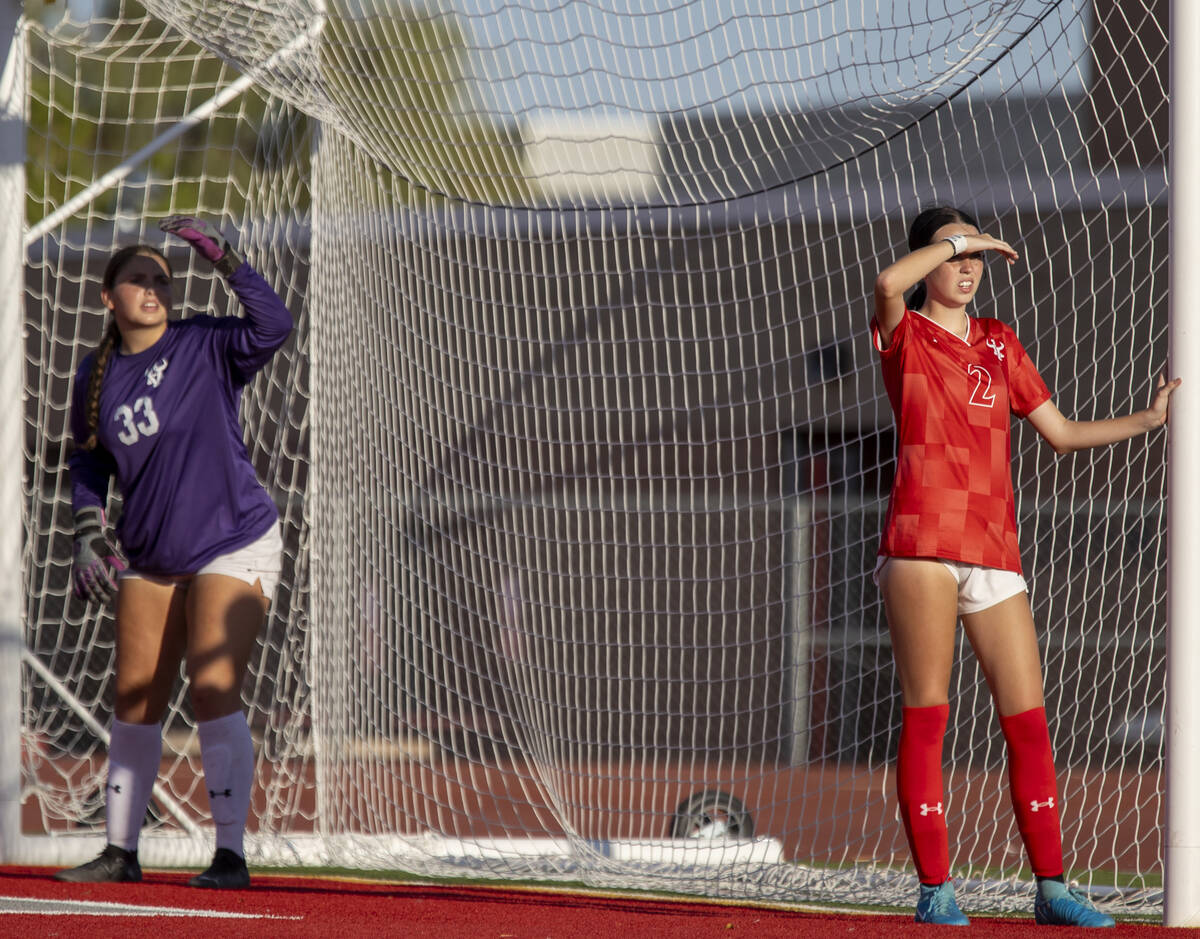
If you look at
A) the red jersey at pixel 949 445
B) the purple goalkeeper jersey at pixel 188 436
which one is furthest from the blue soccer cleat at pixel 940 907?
the purple goalkeeper jersey at pixel 188 436

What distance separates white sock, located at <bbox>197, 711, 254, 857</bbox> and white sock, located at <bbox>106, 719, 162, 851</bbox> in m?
0.17

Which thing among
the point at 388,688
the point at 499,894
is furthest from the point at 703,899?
the point at 388,688

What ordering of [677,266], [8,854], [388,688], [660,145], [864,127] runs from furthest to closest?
[677,266] < [388,688] < [660,145] < [8,854] < [864,127]

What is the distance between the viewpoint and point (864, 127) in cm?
460

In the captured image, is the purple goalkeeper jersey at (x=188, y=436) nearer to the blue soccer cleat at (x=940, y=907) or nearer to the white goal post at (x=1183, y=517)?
the blue soccer cleat at (x=940, y=907)

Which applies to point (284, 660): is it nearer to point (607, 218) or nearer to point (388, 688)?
point (388, 688)

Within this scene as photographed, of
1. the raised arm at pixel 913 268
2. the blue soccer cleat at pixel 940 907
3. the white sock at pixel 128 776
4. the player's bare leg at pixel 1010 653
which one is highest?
the raised arm at pixel 913 268

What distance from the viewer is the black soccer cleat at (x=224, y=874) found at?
12.9ft

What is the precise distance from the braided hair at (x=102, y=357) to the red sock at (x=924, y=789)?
7.81ft

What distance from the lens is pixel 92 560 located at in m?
4.00

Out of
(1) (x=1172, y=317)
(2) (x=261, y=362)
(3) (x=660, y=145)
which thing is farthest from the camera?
(3) (x=660, y=145)

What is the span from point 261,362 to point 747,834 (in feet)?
9.15

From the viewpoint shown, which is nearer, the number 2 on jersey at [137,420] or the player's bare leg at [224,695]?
the player's bare leg at [224,695]

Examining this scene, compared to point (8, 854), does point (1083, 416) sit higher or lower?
higher
